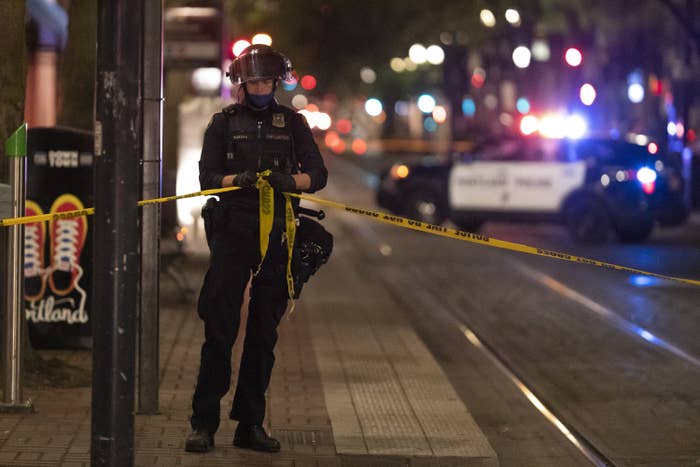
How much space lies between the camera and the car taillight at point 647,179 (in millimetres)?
21125

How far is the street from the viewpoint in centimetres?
810

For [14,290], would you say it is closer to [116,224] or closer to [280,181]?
[280,181]

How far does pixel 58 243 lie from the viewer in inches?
390

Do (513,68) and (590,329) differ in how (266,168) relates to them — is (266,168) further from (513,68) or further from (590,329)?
(513,68)

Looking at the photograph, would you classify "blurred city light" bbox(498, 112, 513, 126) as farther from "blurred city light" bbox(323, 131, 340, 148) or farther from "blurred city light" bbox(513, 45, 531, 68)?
"blurred city light" bbox(323, 131, 340, 148)

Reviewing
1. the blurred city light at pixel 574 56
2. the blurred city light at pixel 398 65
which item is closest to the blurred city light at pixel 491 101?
the blurred city light at pixel 398 65

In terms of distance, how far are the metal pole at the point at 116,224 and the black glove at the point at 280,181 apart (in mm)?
1083

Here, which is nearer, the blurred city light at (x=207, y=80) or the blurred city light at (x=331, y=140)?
the blurred city light at (x=207, y=80)

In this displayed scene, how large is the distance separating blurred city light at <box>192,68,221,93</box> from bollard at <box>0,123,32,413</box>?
50.6ft

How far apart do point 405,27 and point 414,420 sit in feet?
148

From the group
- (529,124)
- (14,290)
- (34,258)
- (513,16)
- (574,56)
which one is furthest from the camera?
(513,16)

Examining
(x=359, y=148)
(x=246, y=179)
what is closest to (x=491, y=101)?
(x=359, y=148)

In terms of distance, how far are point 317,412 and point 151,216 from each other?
56.3 inches

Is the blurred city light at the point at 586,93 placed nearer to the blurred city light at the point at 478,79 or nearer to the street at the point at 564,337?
the street at the point at 564,337
